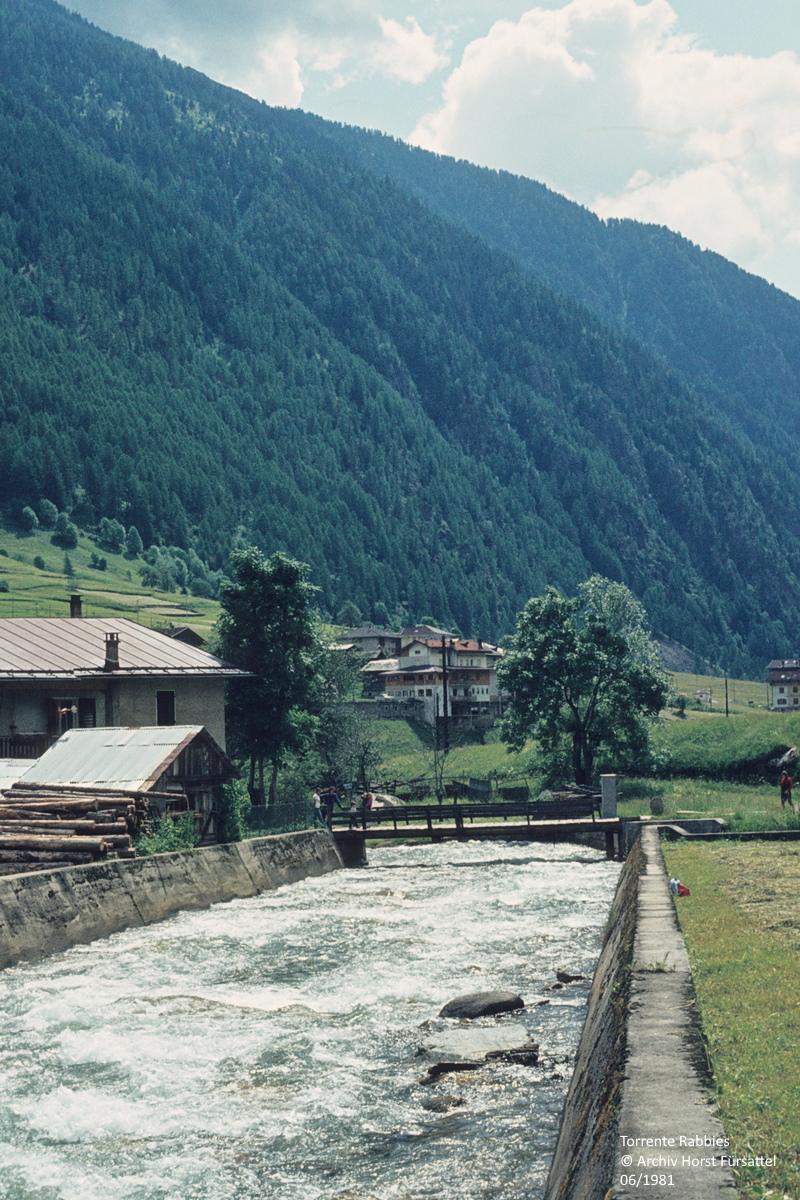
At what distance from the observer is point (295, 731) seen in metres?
61.8

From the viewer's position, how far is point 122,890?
31547 mm

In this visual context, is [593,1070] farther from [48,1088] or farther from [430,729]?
[430,729]

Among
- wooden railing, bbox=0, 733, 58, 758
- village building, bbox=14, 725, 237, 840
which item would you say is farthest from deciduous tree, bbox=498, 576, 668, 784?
wooden railing, bbox=0, 733, 58, 758

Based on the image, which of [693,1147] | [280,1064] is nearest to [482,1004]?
[280,1064]

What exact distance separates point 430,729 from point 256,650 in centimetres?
8388

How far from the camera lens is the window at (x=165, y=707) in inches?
2082

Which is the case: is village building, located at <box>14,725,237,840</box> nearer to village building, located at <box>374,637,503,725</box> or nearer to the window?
the window

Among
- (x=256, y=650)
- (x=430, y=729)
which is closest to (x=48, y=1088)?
(x=256, y=650)

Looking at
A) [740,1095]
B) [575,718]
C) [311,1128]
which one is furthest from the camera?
[575,718]

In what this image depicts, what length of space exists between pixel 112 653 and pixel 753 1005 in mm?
42750

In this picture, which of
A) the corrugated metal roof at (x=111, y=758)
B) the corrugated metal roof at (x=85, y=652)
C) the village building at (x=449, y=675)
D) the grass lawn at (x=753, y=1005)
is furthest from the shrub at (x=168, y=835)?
the village building at (x=449, y=675)

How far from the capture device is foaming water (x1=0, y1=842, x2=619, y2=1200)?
12.9 meters

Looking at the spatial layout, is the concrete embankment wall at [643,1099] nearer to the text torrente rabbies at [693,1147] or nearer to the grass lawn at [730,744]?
the text torrente rabbies at [693,1147]

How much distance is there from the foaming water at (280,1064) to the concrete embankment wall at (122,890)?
0.79 metres
